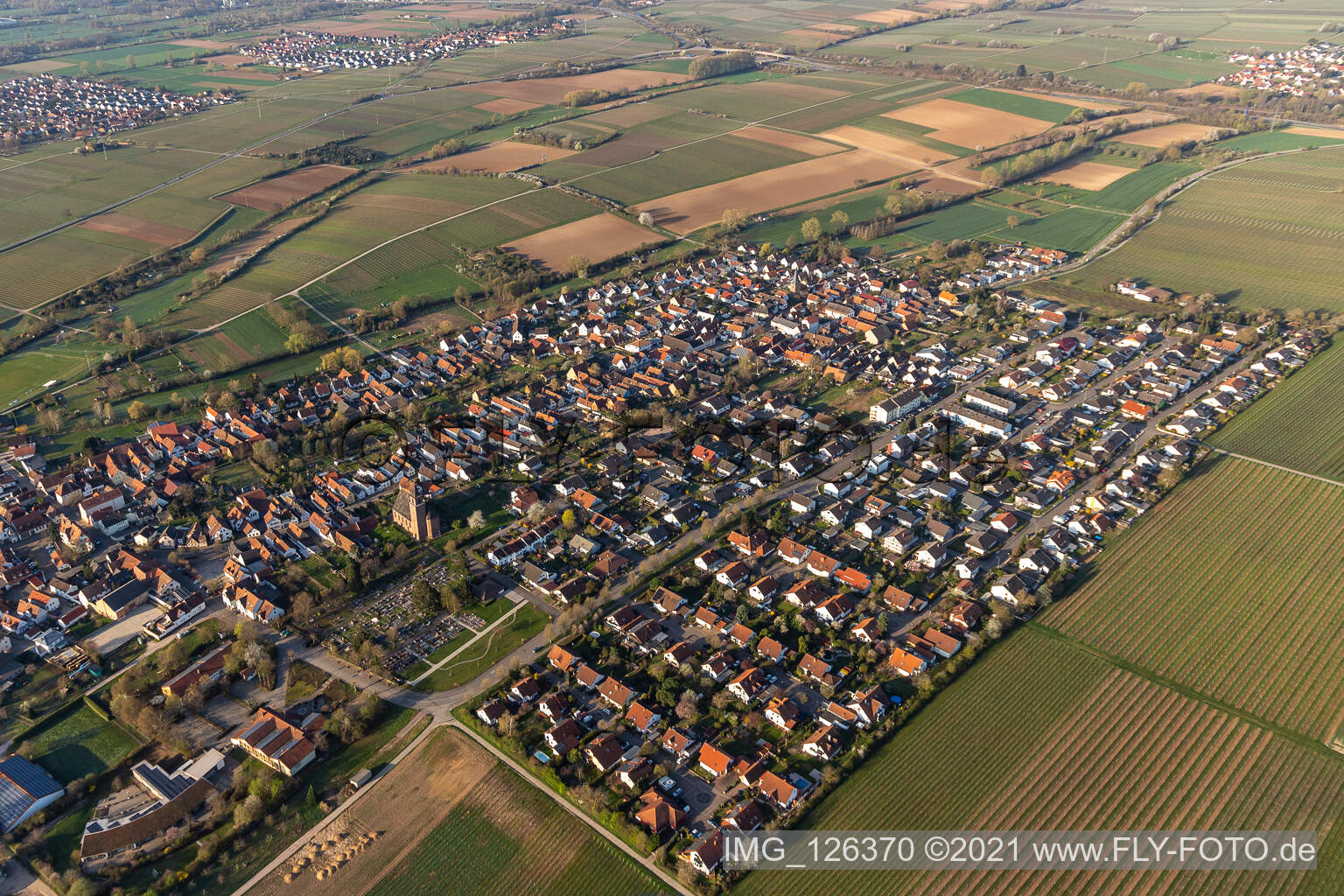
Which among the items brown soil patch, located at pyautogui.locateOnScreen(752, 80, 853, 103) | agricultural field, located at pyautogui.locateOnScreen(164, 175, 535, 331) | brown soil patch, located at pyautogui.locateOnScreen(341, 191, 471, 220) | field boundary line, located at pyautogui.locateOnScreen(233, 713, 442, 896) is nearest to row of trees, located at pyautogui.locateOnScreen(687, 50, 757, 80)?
brown soil patch, located at pyautogui.locateOnScreen(752, 80, 853, 103)

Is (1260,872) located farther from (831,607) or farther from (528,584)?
(528,584)

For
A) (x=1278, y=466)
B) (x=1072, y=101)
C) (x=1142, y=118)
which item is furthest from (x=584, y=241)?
(x=1072, y=101)

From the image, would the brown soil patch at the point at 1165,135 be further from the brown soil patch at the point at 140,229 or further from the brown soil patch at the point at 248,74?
the brown soil patch at the point at 248,74

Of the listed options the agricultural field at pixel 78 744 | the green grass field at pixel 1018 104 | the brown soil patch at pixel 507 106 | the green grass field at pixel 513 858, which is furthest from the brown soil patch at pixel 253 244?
the green grass field at pixel 1018 104

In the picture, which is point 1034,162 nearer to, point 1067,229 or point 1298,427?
point 1067,229

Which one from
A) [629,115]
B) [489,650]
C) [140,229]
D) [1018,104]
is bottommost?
[489,650]

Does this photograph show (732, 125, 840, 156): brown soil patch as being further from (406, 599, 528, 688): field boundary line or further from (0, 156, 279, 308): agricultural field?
(406, 599, 528, 688): field boundary line
